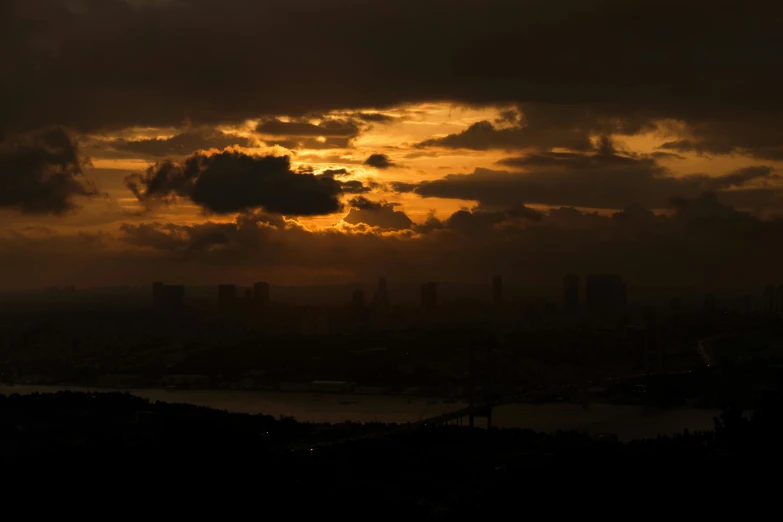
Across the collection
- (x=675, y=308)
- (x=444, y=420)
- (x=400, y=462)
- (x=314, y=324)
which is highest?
(x=675, y=308)

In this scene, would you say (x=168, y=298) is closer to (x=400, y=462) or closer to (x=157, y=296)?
(x=157, y=296)

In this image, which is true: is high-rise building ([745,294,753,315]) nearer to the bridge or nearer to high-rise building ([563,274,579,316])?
high-rise building ([563,274,579,316])

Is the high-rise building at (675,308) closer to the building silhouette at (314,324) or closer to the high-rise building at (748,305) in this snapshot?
the high-rise building at (748,305)

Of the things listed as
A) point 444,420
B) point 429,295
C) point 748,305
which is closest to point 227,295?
point 429,295

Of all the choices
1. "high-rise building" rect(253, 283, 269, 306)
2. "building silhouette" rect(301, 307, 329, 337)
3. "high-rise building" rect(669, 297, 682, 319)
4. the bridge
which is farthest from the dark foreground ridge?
"high-rise building" rect(253, 283, 269, 306)

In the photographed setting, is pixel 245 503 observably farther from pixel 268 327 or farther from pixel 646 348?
pixel 268 327

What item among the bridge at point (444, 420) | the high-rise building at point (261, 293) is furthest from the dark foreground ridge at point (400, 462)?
the high-rise building at point (261, 293)
